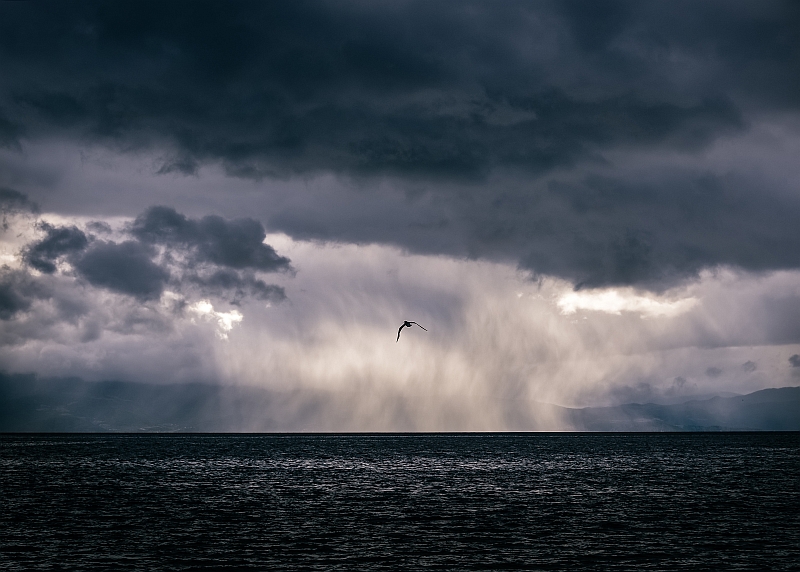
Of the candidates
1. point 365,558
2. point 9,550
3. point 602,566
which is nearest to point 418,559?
point 365,558

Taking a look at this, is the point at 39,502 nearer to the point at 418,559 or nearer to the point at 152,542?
the point at 152,542

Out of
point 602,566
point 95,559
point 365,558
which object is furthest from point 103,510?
point 602,566

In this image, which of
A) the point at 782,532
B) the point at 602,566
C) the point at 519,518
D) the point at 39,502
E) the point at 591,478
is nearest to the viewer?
the point at 602,566

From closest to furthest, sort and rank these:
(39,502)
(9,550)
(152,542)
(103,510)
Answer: (9,550), (152,542), (103,510), (39,502)

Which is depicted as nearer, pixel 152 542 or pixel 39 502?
pixel 152 542

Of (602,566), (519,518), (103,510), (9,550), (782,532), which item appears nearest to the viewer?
(602,566)

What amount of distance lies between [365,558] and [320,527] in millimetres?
15822

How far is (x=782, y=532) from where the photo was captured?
69875 millimetres

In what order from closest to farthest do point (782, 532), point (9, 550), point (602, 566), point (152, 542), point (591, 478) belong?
1. point (602, 566)
2. point (9, 550)
3. point (152, 542)
4. point (782, 532)
5. point (591, 478)

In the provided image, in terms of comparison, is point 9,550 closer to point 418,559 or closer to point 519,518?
point 418,559

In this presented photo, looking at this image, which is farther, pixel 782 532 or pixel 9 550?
pixel 782 532

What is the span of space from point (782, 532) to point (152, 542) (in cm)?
5737

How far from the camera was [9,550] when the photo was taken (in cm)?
5928

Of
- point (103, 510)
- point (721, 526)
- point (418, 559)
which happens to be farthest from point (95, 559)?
point (721, 526)
